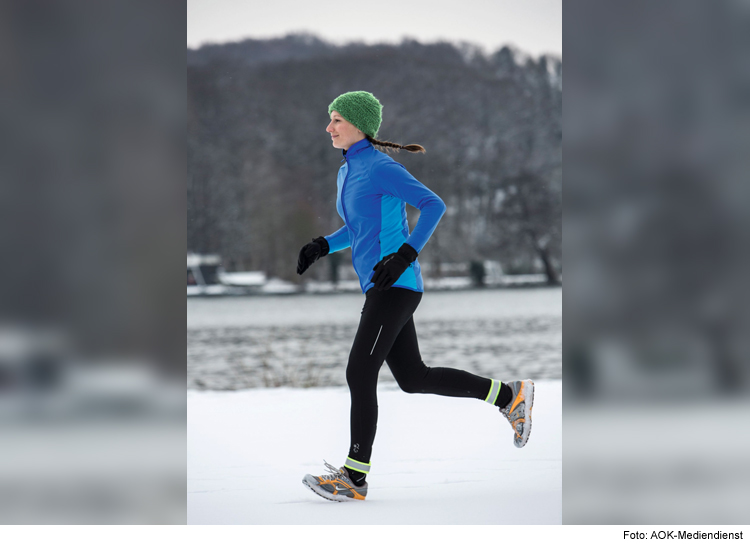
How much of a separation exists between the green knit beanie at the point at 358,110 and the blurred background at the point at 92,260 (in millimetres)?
830

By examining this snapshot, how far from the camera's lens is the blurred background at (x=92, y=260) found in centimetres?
107

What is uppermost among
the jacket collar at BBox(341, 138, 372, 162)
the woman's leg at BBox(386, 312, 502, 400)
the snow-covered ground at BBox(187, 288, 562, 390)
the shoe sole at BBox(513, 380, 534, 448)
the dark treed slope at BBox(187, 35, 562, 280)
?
the dark treed slope at BBox(187, 35, 562, 280)

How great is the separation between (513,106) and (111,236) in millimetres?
23277

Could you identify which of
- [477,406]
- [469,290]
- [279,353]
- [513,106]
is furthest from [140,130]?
[513,106]

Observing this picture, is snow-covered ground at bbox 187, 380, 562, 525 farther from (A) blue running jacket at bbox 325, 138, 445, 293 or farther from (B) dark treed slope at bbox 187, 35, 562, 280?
(B) dark treed slope at bbox 187, 35, 562, 280

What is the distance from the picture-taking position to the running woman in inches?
73.1

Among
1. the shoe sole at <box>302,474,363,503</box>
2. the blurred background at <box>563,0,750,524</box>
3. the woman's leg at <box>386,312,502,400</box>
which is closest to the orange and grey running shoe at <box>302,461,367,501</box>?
the shoe sole at <box>302,474,363,503</box>

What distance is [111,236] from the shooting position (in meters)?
1.09

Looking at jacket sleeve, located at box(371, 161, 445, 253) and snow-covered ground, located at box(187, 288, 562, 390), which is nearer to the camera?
jacket sleeve, located at box(371, 161, 445, 253)

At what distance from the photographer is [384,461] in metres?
2.42

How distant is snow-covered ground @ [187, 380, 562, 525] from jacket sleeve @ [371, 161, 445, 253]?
0.74m

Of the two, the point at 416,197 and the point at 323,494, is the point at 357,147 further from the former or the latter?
the point at 323,494

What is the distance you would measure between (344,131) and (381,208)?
284 millimetres

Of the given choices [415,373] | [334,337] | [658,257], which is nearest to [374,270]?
[415,373]
